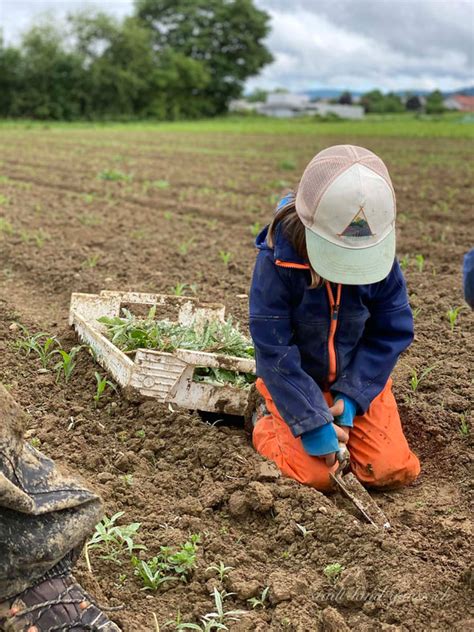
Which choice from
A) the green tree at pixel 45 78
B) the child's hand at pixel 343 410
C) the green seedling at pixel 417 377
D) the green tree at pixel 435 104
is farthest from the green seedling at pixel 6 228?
the green tree at pixel 435 104

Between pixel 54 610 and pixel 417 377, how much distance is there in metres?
2.41

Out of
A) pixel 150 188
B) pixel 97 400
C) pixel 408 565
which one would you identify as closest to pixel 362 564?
pixel 408 565

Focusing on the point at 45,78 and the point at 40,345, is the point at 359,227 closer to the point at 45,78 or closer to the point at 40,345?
the point at 40,345

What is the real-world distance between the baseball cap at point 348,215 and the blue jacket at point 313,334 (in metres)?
0.25

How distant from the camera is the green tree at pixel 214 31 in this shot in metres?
60.2

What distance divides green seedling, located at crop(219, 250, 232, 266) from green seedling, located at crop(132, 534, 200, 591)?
12.0ft

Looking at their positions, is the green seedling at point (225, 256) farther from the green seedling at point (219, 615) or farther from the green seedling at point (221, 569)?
the green seedling at point (219, 615)

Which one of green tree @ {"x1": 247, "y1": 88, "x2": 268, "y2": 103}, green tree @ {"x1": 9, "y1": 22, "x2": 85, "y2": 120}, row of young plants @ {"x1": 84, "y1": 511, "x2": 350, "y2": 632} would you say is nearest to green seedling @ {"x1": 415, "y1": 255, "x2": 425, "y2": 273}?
row of young plants @ {"x1": 84, "y1": 511, "x2": 350, "y2": 632}

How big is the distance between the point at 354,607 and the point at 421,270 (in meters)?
3.87

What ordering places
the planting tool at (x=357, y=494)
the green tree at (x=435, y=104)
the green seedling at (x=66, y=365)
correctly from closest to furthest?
the planting tool at (x=357, y=494) → the green seedling at (x=66, y=365) → the green tree at (x=435, y=104)

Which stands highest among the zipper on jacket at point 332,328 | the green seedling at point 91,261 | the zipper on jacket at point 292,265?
the zipper on jacket at point 292,265

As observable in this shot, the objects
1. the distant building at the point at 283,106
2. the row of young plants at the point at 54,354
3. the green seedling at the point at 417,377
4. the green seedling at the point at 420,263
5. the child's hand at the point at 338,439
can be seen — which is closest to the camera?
the child's hand at the point at 338,439

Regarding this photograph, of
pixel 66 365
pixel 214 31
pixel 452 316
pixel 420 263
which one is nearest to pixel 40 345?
pixel 66 365

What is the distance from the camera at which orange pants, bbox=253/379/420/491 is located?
122 inches
